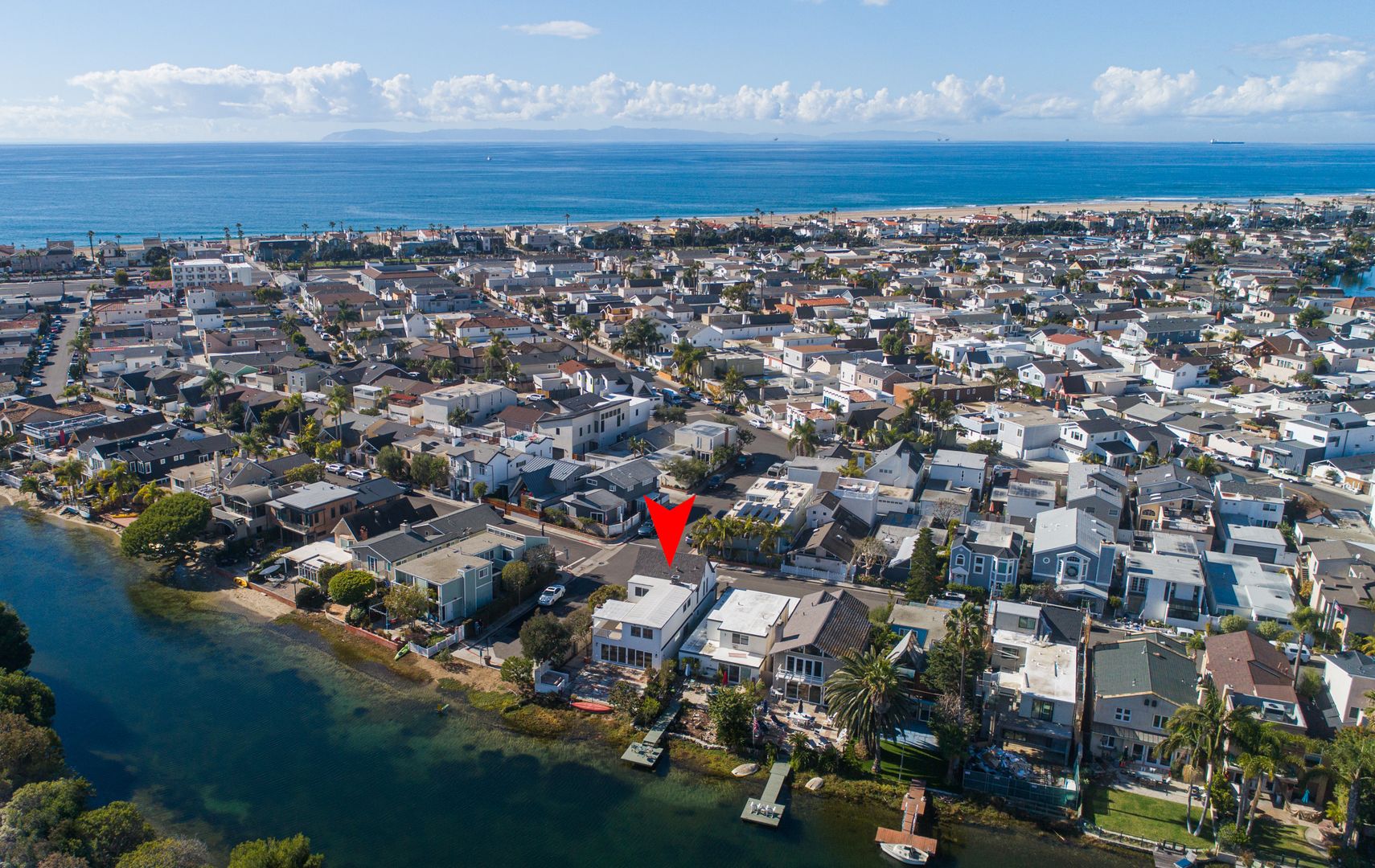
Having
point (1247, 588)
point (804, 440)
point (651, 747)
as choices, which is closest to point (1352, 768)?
point (1247, 588)

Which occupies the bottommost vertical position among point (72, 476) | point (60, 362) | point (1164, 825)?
point (1164, 825)

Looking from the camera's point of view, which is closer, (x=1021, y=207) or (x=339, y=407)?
(x=339, y=407)

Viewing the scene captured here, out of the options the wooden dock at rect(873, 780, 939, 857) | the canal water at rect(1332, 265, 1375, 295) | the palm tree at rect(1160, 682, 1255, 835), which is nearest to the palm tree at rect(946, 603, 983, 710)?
the wooden dock at rect(873, 780, 939, 857)

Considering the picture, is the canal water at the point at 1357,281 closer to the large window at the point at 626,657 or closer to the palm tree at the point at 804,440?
the palm tree at the point at 804,440

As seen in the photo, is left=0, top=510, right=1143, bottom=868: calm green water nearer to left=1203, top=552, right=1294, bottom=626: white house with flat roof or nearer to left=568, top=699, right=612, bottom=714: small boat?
left=568, top=699, right=612, bottom=714: small boat

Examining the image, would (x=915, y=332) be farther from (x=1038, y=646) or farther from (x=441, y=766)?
(x=441, y=766)

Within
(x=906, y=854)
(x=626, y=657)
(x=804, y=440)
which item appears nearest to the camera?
(x=906, y=854)

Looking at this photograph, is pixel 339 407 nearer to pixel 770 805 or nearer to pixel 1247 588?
pixel 770 805

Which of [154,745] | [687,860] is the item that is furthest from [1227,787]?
[154,745]
